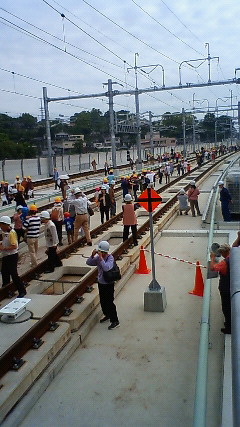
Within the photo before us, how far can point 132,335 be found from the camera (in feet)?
24.0

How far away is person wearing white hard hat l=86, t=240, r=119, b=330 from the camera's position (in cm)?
723

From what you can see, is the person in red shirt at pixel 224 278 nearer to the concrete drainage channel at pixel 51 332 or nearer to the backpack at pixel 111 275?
the backpack at pixel 111 275

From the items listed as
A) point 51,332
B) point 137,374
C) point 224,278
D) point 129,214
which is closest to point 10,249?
point 51,332

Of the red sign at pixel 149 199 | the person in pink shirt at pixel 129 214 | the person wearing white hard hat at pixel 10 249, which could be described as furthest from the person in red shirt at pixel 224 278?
the person in pink shirt at pixel 129 214

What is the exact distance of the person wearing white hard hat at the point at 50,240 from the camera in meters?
10.0

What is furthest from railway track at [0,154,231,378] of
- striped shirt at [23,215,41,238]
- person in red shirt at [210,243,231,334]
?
person in red shirt at [210,243,231,334]

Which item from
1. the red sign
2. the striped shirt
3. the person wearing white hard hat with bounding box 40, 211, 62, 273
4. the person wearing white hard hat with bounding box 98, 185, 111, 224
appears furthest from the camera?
the person wearing white hard hat with bounding box 98, 185, 111, 224

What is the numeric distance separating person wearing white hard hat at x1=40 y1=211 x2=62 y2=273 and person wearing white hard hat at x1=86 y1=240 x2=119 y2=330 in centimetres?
284

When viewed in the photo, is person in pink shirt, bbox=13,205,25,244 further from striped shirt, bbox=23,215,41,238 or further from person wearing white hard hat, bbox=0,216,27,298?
person wearing white hard hat, bbox=0,216,27,298

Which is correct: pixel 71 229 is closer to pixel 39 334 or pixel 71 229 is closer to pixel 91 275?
pixel 91 275

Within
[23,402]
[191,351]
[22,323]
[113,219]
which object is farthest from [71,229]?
[23,402]

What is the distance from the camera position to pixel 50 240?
10086mm

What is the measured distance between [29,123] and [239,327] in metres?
97.8

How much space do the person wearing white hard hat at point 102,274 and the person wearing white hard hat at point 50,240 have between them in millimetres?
2841
